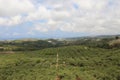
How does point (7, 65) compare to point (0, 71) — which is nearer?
point (0, 71)

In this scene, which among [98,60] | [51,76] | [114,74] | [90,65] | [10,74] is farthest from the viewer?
[98,60]

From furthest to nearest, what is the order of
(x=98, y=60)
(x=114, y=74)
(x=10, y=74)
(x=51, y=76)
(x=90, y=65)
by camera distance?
(x=98, y=60), (x=90, y=65), (x=10, y=74), (x=114, y=74), (x=51, y=76)

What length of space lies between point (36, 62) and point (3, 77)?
48200 millimetres

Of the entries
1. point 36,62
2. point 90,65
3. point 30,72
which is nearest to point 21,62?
point 36,62

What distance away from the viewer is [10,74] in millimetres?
150250

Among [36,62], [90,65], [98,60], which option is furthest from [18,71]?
[98,60]

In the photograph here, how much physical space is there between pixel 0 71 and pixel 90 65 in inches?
2606

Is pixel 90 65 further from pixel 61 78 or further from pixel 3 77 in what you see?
pixel 3 77

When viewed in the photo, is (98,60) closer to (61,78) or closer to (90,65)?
(90,65)

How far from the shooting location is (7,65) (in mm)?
181250

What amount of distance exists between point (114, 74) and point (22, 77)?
56408 millimetres

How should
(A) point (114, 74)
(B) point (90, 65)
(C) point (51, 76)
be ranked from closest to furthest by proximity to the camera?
(C) point (51, 76)
(A) point (114, 74)
(B) point (90, 65)

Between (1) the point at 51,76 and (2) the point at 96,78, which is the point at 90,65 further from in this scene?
(1) the point at 51,76

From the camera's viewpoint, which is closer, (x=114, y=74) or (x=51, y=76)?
(x=51, y=76)
